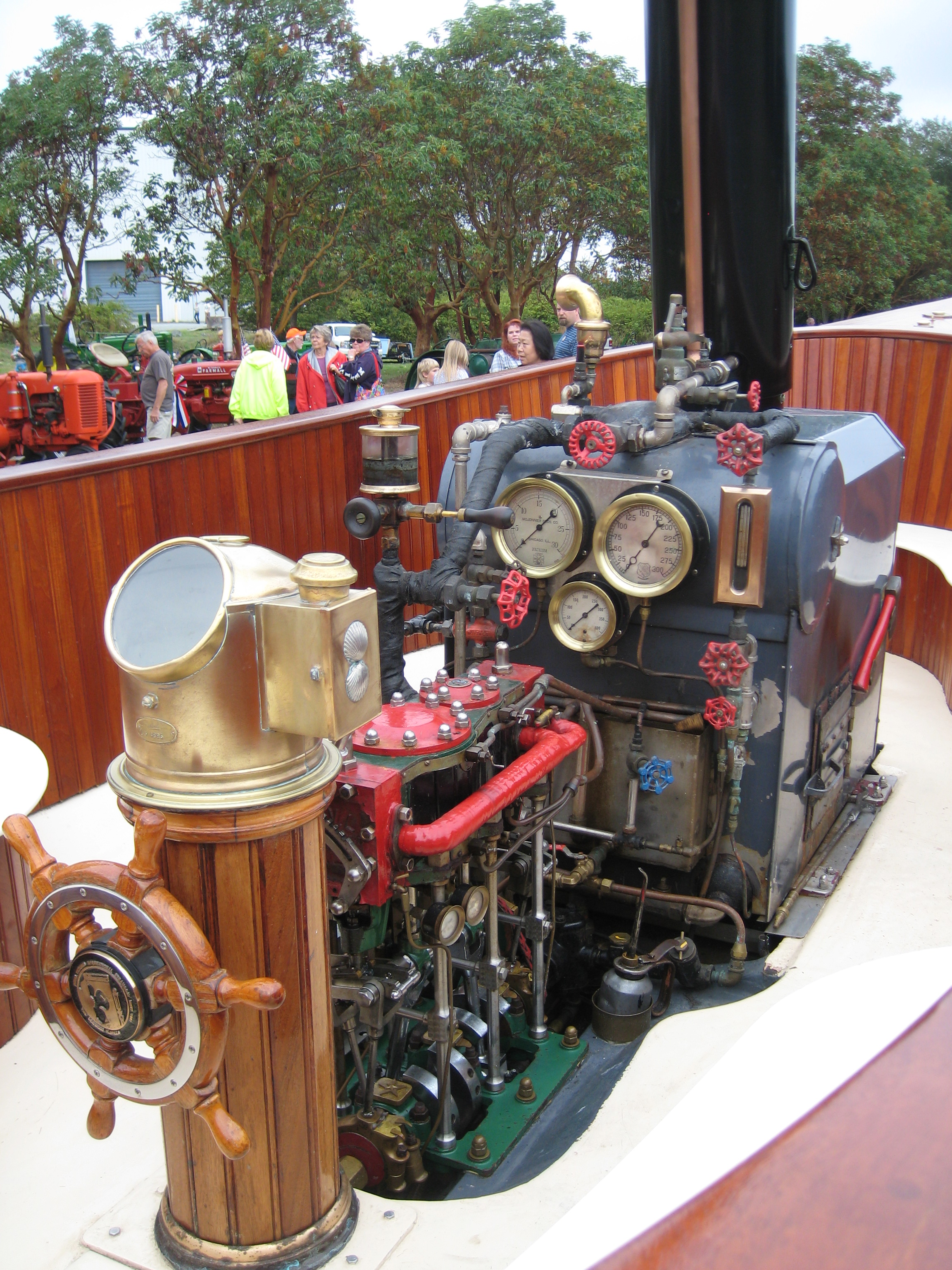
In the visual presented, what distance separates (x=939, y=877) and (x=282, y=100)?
17650mm

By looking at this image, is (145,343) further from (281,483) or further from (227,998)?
(227,998)

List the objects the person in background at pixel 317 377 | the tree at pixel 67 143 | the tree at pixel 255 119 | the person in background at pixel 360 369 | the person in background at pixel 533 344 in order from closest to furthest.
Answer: the person in background at pixel 533 344
the person in background at pixel 317 377
the person in background at pixel 360 369
the tree at pixel 255 119
the tree at pixel 67 143

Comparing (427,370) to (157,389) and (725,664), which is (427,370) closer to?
(157,389)

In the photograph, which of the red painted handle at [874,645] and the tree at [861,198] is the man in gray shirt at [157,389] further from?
the tree at [861,198]

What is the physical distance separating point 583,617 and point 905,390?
499 centimetres

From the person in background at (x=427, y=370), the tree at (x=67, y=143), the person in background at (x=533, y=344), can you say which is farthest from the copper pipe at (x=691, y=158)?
the tree at (x=67, y=143)

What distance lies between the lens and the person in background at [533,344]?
21.3ft

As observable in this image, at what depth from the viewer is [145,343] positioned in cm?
977

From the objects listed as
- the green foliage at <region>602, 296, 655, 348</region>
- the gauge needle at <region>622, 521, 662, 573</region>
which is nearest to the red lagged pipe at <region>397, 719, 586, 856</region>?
the gauge needle at <region>622, 521, 662, 573</region>

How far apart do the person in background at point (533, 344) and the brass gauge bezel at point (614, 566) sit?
3.24 m

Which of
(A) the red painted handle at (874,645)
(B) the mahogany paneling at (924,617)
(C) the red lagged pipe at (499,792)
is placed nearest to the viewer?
(C) the red lagged pipe at (499,792)

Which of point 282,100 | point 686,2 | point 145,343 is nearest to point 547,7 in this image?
point 282,100

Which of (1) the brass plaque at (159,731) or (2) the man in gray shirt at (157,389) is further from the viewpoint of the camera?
(2) the man in gray shirt at (157,389)

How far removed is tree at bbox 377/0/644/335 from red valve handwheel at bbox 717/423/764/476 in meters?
17.7
